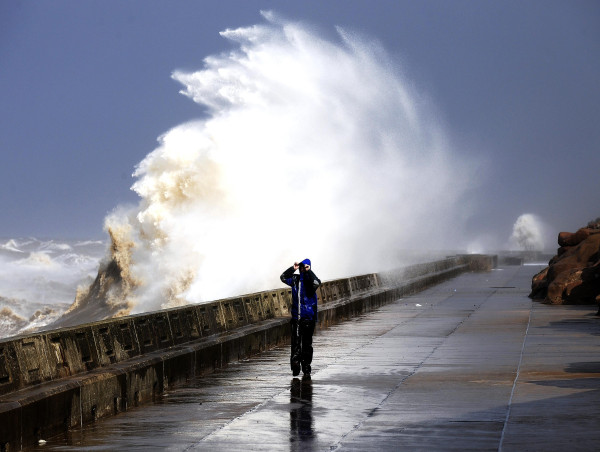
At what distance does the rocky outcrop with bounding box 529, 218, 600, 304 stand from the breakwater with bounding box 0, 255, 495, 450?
41.2 feet

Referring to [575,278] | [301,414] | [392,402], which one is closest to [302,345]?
[392,402]

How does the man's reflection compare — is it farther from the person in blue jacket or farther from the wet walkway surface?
the person in blue jacket

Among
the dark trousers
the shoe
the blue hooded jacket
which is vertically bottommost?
the shoe

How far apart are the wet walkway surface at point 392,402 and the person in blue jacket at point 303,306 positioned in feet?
1.48

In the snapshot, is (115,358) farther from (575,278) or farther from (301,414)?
(575,278)

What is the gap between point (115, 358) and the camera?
12.8 meters

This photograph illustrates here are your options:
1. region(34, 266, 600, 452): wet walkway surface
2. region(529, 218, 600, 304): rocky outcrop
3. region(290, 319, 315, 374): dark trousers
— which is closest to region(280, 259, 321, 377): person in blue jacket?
region(290, 319, 315, 374): dark trousers

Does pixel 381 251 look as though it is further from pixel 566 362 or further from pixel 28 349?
pixel 28 349

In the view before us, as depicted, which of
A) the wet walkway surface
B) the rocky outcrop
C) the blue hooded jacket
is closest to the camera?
the wet walkway surface

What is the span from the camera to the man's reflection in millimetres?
10023

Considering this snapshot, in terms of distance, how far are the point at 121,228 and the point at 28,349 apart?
66764mm

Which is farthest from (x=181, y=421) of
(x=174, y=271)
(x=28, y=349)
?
(x=174, y=271)

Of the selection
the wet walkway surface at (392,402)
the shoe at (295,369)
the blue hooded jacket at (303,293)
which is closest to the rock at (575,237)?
the wet walkway surface at (392,402)

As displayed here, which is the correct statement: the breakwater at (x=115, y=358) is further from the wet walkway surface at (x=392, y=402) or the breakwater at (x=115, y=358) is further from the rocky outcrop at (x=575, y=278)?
the rocky outcrop at (x=575, y=278)
